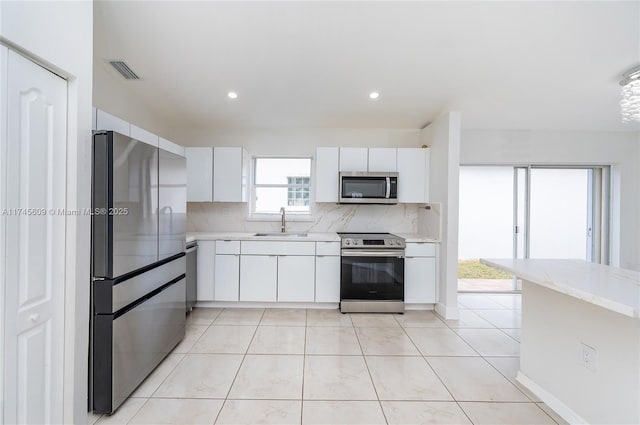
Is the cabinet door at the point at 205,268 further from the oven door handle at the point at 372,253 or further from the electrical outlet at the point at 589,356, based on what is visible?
the electrical outlet at the point at 589,356

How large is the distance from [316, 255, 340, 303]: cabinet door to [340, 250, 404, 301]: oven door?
92 mm

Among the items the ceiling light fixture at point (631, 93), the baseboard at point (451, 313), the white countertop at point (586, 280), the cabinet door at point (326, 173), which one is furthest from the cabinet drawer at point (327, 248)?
the ceiling light fixture at point (631, 93)

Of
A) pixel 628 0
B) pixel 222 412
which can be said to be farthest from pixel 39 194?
pixel 628 0

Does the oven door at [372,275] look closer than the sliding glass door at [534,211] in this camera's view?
Yes

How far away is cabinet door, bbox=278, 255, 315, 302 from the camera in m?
3.45

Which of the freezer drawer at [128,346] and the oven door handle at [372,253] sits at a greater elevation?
the oven door handle at [372,253]

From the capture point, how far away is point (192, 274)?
3334mm

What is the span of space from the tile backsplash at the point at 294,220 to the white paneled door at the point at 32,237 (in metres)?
2.62

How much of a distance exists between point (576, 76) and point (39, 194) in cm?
424

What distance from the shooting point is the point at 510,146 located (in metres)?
4.05

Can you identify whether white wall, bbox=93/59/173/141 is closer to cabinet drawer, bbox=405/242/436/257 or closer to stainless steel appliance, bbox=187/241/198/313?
stainless steel appliance, bbox=187/241/198/313

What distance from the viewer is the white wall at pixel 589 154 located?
400 cm

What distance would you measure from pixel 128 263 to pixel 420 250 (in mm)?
2998

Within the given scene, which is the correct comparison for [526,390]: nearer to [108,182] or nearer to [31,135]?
[108,182]
